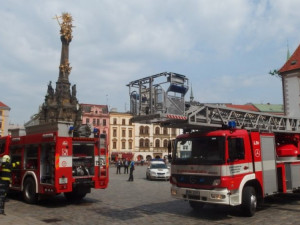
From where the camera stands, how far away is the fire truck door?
10.5 metres

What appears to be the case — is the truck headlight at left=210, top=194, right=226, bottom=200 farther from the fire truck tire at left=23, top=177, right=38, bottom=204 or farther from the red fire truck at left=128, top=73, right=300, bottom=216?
the fire truck tire at left=23, top=177, right=38, bottom=204

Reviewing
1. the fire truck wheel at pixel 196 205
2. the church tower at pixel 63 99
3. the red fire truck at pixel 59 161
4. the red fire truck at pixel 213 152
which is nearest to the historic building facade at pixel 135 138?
the church tower at pixel 63 99

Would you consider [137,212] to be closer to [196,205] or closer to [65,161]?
[196,205]

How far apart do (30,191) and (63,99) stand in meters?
24.9

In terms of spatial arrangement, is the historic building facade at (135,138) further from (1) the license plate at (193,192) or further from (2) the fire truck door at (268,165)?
(1) the license plate at (193,192)

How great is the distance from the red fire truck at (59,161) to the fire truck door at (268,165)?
605cm

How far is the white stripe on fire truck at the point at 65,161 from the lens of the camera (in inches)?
452

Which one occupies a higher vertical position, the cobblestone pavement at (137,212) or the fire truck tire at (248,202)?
the fire truck tire at (248,202)

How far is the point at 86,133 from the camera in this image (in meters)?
12.9

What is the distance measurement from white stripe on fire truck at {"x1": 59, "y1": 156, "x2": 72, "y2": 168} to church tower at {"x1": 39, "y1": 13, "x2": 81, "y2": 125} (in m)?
23.3

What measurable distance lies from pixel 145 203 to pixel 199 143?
4.09m

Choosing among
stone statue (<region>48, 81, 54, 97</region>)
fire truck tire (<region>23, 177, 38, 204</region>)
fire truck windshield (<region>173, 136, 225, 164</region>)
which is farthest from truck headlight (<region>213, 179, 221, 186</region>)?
stone statue (<region>48, 81, 54, 97</region>)

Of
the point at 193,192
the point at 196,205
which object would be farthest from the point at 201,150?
the point at 196,205

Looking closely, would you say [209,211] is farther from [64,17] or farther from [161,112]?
[64,17]
